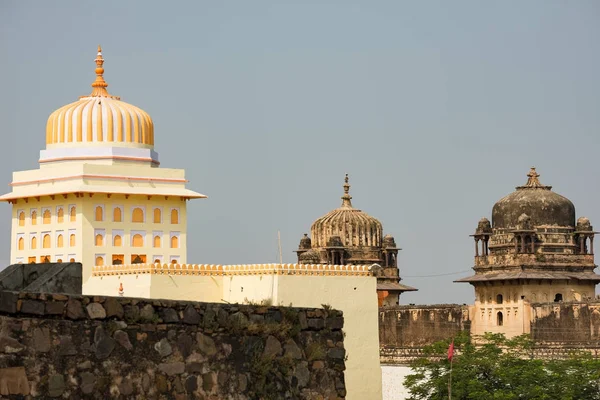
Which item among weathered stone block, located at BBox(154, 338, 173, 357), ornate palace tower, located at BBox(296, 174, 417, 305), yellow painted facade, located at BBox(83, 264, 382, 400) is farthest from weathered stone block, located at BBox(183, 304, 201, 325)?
ornate palace tower, located at BBox(296, 174, 417, 305)

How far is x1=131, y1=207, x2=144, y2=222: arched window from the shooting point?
131ft

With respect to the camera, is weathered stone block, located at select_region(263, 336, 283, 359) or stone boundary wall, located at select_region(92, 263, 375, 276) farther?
stone boundary wall, located at select_region(92, 263, 375, 276)

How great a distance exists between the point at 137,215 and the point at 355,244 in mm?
35237

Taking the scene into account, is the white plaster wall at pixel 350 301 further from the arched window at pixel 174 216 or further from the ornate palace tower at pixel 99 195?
the arched window at pixel 174 216

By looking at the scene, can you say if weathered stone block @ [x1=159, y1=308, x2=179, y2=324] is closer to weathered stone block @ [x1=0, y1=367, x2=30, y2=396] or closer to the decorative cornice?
weathered stone block @ [x1=0, y1=367, x2=30, y2=396]

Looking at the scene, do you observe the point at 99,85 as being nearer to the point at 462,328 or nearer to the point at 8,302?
the point at 462,328

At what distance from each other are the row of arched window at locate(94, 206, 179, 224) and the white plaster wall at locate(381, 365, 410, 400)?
31.4 ft

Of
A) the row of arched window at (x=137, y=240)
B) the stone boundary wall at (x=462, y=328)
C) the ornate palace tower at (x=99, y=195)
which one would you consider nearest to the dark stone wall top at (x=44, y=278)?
the ornate palace tower at (x=99, y=195)

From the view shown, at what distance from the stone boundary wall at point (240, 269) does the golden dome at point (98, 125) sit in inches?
220

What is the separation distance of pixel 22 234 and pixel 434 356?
58.3 ft

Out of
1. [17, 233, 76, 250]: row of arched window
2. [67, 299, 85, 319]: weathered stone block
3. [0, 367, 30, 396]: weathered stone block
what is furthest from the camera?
[17, 233, 76, 250]: row of arched window

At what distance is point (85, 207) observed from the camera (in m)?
39.2

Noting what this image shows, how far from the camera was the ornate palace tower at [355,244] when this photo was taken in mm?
72875

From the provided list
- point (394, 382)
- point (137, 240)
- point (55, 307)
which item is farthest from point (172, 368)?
point (394, 382)
